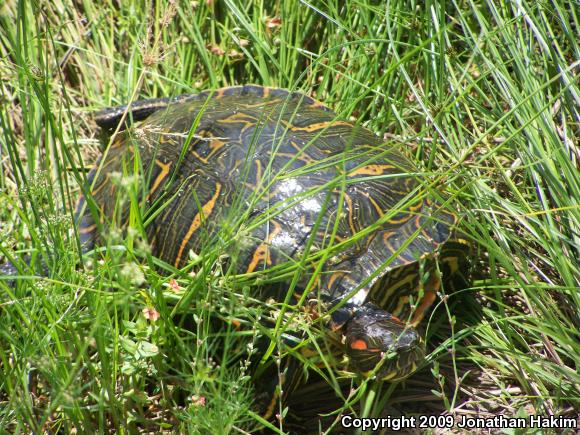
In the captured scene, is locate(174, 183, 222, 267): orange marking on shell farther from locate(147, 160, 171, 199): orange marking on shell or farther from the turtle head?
the turtle head

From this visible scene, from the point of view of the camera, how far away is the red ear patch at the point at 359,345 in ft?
6.17

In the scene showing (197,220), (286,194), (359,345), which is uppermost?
(286,194)

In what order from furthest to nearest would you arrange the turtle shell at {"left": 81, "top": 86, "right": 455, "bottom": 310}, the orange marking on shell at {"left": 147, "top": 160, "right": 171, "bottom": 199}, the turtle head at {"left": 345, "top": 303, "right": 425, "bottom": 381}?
the orange marking on shell at {"left": 147, "top": 160, "right": 171, "bottom": 199}, the turtle shell at {"left": 81, "top": 86, "right": 455, "bottom": 310}, the turtle head at {"left": 345, "top": 303, "right": 425, "bottom": 381}

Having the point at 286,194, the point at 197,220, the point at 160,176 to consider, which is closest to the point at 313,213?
the point at 286,194

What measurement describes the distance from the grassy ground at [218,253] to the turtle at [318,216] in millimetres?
118

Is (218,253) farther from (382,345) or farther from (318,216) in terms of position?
(382,345)

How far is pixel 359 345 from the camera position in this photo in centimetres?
189

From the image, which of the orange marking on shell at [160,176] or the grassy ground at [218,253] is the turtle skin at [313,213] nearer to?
the orange marking on shell at [160,176]

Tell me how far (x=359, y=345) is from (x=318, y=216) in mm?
391

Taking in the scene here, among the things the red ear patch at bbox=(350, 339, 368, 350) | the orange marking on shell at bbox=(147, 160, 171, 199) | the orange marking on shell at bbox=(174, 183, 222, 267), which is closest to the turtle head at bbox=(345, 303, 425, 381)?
the red ear patch at bbox=(350, 339, 368, 350)

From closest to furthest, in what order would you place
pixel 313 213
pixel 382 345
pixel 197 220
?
pixel 382 345
pixel 313 213
pixel 197 220

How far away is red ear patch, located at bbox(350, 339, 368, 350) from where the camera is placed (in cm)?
188

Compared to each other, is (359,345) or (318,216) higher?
(318,216)

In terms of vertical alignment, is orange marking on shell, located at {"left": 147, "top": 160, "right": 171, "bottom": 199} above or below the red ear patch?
above
